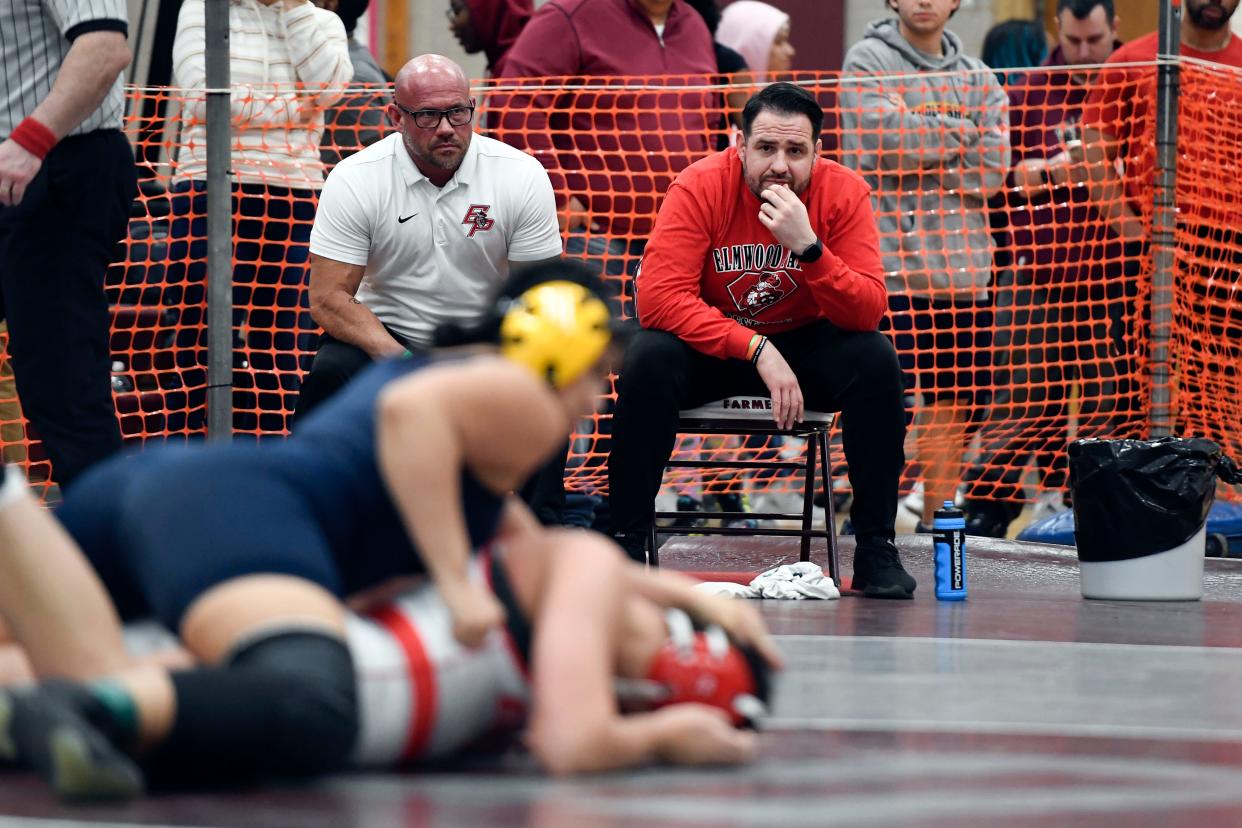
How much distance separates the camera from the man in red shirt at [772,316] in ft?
18.8

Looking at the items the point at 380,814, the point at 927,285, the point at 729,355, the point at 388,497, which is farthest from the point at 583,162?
the point at 380,814

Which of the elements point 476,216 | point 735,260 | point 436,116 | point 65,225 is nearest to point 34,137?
point 65,225

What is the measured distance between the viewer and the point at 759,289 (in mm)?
5938

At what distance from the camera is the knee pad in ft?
9.26

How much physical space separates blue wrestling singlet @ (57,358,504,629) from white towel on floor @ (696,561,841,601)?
8.19 ft

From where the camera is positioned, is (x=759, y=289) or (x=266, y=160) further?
(x=266, y=160)

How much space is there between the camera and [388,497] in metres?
3.12

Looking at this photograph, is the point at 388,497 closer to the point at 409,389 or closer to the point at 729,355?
the point at 409,389

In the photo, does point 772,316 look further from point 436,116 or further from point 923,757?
point 923,757

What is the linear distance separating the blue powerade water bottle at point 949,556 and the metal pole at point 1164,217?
163 cm

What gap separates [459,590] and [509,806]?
351 millimetres

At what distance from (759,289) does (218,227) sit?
74.9 inches

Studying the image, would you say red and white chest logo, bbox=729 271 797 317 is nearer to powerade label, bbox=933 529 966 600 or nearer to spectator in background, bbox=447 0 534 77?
powerade label, bbox=933 529 966 600

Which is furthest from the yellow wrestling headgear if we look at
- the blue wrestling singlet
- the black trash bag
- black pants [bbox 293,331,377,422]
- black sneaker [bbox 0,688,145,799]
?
the black trash bag
